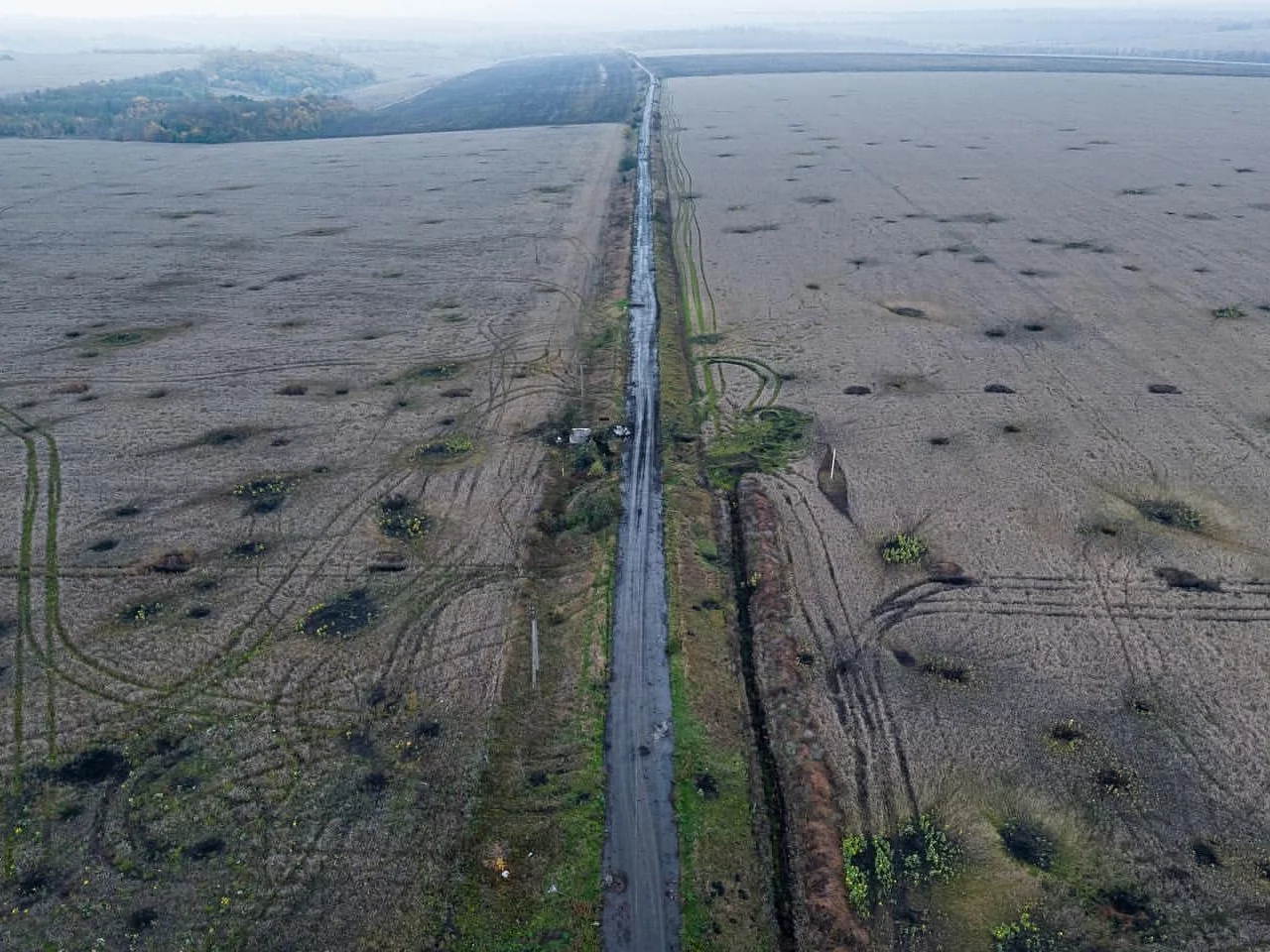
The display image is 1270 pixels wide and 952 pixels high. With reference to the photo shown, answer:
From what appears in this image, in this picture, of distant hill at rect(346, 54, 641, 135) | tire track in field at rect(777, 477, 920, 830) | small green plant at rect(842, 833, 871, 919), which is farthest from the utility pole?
distant hill at rect(346, 54, 641, 135)

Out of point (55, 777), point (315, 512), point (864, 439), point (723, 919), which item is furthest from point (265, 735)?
point (864, 439)

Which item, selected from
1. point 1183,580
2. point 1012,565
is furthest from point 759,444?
point 1183,580

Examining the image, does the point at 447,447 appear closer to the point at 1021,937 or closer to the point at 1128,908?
the point at 1021,937

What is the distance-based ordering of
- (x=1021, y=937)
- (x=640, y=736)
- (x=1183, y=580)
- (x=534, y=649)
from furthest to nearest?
(x=1183, y=580)
(x=534, y=649)
(x=640, y=736)
(x=1021, y=937)

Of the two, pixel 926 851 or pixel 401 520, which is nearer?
pixel 926 851

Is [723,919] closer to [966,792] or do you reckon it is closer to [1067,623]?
[966,792]

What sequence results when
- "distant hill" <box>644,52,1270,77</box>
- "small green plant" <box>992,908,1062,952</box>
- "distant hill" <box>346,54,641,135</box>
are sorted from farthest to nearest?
"distant hill" <box>644,52,1270,77</box>, "distant hill" <box>346,54,641,135</box>, "small green plant" <box>992,908,1062,952</box>

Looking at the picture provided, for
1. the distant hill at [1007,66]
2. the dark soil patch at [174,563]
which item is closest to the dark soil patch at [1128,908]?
the dark soil patch at [174,563]

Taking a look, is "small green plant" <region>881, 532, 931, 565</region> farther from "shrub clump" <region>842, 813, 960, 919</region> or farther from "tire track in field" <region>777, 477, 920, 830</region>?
"shrub clump" <region>842, 813, 960, 919</region>
